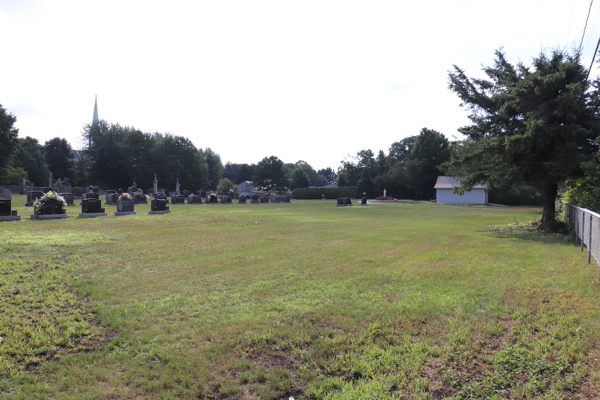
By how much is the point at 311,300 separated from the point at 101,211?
1670cm

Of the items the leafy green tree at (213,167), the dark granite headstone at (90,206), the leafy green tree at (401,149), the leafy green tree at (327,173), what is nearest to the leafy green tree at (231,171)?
the leafy green tree at (327,173)

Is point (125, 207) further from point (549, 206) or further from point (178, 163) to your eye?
point (178, 163)

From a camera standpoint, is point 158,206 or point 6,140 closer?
point 158,206

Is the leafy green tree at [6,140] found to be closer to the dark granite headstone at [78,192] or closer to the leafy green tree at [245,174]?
the dark granite headstone at [78,192]

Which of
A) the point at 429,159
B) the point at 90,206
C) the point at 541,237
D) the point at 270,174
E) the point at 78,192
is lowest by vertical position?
the point at 541,237

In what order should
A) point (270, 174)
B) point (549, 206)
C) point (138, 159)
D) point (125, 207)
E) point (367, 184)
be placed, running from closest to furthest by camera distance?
point (549, 206), point (125, 207), point (138, 159), point (367, 184), point (270, 174)

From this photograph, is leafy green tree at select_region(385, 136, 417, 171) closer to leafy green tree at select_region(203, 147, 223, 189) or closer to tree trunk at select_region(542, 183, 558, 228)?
leafy green tree at select_region(203, 147, 223, 189)

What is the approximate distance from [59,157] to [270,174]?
39.2m

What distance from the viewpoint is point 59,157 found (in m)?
70.5

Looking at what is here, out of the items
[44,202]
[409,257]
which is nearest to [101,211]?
[44,202]

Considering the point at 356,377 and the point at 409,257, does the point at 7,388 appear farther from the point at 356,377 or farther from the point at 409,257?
the point at 409,257

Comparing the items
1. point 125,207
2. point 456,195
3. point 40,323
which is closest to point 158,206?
point 125,207

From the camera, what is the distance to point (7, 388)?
3166mm

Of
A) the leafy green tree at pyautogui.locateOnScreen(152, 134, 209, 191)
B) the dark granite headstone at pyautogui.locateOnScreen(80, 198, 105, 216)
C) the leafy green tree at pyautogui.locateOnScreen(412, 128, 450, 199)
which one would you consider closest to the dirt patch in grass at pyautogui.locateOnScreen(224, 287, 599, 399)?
the dark granite headstone at pyautogui.locateOnScreen(80, 198, 105, 216)
